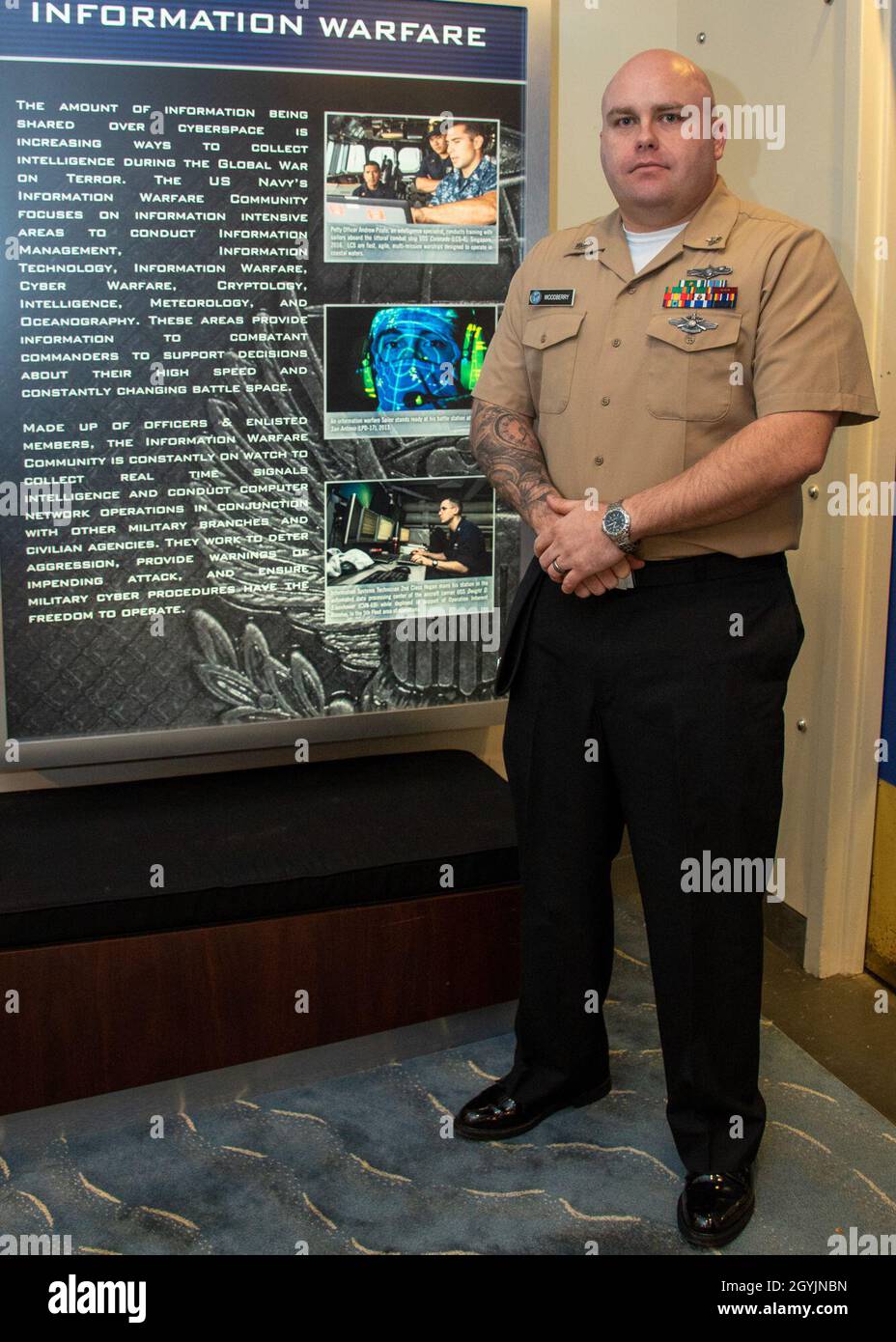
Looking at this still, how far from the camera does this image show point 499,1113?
237cm

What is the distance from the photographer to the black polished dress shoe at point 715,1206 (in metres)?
2.07

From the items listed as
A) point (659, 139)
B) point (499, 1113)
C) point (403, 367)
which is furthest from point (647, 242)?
point (499, 1113)

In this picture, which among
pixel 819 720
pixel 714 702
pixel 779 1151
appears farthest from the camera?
pixel 819 720

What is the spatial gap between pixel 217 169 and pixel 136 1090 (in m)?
1.76

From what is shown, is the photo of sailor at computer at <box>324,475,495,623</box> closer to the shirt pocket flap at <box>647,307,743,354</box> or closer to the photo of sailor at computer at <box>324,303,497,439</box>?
the photo of sailor at computer at <box>324,303,497,439</box>

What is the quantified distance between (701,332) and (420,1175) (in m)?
1.45

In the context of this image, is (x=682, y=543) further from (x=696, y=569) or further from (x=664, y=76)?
(x=664, y=76)

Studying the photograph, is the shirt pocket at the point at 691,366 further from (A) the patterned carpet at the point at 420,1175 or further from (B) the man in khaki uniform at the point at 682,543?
(A) the patterned carpet at the point at 420,1175

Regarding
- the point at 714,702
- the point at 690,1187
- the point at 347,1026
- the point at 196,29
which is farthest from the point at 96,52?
the point at 690,1187

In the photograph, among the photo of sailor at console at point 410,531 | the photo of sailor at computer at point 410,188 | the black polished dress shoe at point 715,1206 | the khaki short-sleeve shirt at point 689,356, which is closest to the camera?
the khaki short-sleeve shirt at point 689,356

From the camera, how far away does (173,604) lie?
2742 mm

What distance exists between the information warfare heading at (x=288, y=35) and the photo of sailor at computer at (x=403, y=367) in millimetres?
483

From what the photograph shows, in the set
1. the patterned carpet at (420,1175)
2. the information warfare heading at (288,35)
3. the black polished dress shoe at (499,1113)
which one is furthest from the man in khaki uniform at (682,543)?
the information warfare heading at (288,35)

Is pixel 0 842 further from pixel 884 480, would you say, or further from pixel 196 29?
pixel 884 480
